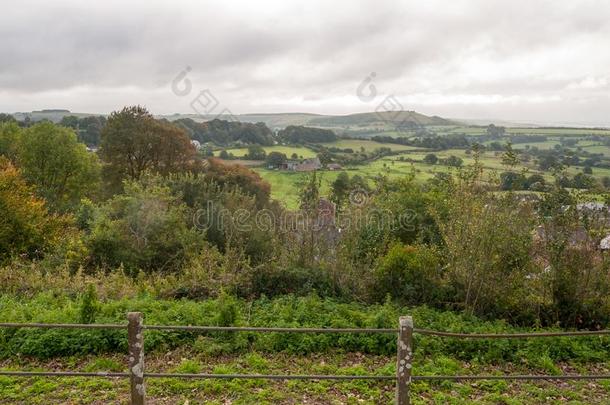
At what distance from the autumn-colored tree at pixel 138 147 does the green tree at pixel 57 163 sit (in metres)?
4.44

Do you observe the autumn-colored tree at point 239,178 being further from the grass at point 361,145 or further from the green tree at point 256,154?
the grass at point 361,145

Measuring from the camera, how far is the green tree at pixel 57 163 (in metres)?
29.7

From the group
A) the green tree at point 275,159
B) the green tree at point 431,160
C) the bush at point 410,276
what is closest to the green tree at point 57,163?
the green tree at point 275,159

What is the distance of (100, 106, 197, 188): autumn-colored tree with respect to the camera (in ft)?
88.5

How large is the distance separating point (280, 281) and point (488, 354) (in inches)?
181

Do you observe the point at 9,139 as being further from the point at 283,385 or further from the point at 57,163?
the point at 283,385

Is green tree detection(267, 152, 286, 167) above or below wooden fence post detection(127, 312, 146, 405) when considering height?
above

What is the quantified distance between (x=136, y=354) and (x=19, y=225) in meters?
13.3

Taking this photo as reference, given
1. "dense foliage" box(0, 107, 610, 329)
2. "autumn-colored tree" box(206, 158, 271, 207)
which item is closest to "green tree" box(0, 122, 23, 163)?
"autumn-colored tree" box(206, 158, 271, 207)

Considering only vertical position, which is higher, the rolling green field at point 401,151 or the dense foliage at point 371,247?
the rolling green field at point 401,151

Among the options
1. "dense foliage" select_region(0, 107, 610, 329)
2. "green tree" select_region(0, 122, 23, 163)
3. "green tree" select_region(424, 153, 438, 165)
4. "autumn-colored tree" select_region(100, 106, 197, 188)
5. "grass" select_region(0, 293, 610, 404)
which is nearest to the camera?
"grass" select_region(0, 293, 610, 404)

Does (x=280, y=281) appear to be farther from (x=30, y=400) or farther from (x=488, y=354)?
(x=30, y=400)

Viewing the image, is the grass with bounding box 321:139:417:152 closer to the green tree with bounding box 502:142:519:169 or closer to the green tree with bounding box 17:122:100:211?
the green tree with bounding box 17:122:100:211

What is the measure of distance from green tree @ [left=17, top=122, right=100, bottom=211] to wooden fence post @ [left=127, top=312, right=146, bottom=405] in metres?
26.8
